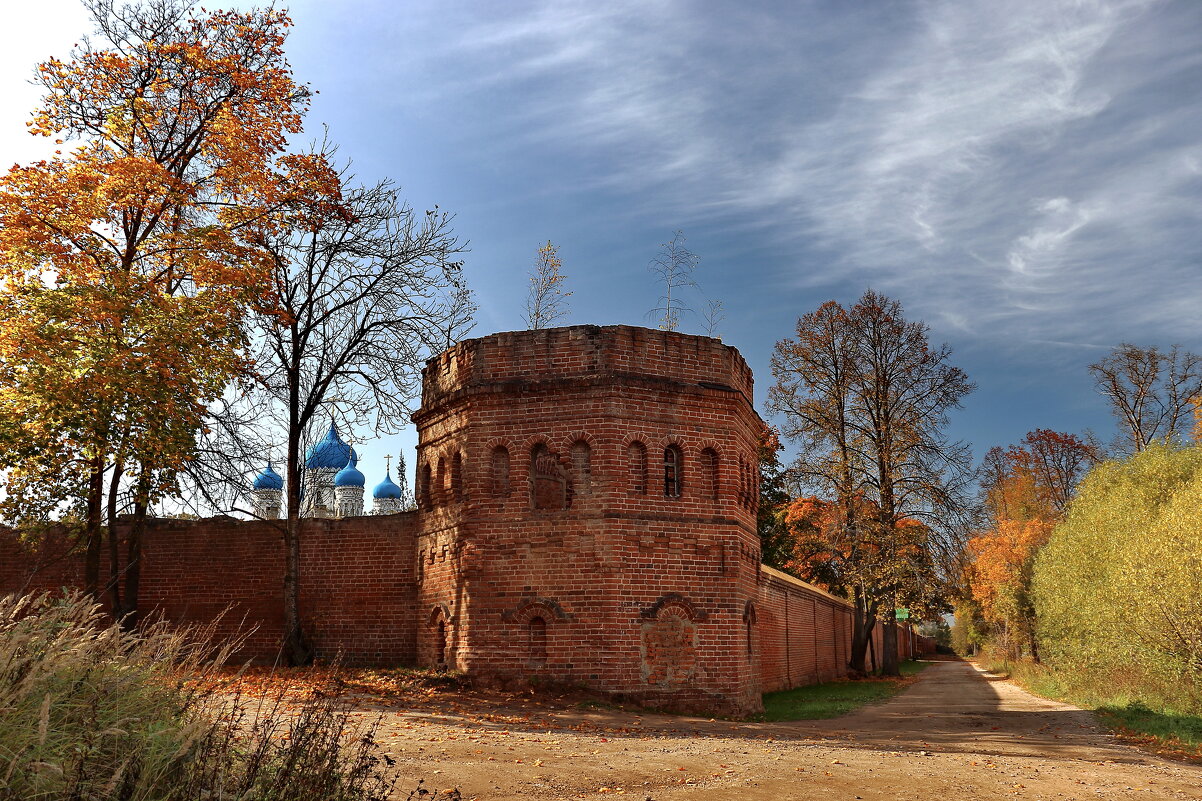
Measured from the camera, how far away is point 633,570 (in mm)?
14883

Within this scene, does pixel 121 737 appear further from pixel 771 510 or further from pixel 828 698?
pixel 771 510

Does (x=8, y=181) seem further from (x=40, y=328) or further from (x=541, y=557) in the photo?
(x=541, y=557)

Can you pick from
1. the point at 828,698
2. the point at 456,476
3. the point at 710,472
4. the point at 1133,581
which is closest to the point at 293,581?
the point at 456,476

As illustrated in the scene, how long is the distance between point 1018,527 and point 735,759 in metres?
33.2

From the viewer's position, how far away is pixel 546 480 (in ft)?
50.8

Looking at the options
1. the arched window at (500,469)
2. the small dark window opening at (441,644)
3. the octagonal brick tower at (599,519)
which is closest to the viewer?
the octagonal brick tower at (599,519)

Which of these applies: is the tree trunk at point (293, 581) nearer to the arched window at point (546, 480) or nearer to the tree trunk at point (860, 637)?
the arched window at point (546, 480)

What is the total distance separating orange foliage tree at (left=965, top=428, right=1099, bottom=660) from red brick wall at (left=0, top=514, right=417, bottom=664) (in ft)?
78.5

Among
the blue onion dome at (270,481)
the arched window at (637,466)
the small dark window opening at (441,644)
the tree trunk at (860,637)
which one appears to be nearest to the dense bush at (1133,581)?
the tree trunk at (860,637)

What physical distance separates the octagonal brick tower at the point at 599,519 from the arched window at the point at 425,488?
2.83ft

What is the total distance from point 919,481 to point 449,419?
16831 millimetres

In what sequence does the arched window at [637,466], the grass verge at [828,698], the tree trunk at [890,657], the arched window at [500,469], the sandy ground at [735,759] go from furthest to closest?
the tree trunk at [890,657] < the grass verge at [828,698] < the arched window at [500,469] < the arched window at [637,466] < the sandy ground at [735,759]

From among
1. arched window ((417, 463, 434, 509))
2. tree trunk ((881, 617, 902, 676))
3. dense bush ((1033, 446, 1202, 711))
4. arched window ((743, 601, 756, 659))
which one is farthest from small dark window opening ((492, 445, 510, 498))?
tree trunk ((881, 617, 902, 676))

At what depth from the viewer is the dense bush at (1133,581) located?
15.8 metres
